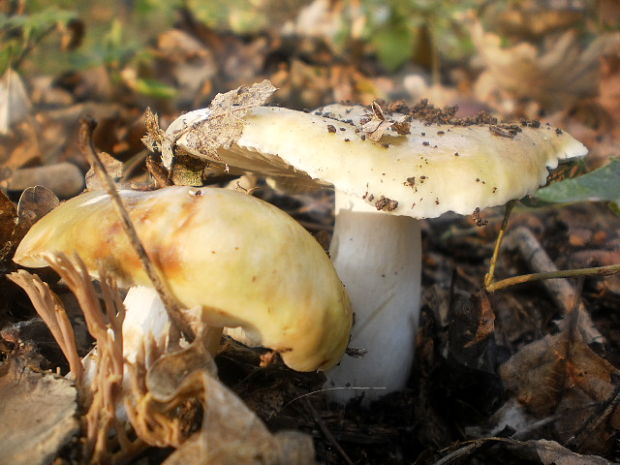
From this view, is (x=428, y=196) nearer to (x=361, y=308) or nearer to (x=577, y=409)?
(x=361, y=308)

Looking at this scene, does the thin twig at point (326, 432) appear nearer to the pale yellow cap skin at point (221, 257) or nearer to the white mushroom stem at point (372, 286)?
the white mushroom stem at point (372, 286)

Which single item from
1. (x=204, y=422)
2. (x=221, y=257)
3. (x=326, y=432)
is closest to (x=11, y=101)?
(x=221, y=257)

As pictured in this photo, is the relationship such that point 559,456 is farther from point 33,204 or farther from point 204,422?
point 33,204

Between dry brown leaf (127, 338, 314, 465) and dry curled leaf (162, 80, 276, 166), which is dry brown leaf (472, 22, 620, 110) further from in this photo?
dry brown leaf (127, 338, 314, 465)

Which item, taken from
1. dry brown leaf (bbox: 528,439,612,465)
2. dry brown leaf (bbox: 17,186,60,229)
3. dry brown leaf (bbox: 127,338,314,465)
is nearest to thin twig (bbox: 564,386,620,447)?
dry brown leaf (bbox: 528,439,612,465)

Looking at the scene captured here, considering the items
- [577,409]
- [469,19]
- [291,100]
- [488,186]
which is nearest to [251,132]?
[488,186]

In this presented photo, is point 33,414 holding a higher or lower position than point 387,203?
lower

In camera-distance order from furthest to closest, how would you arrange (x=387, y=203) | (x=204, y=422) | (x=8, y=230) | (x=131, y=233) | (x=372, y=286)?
1. (x=372, y=286)
2. (x=8, y=230)
3. (x=387, y=203)
4. (x=131, y=233)
5. (x=204, y=422)
